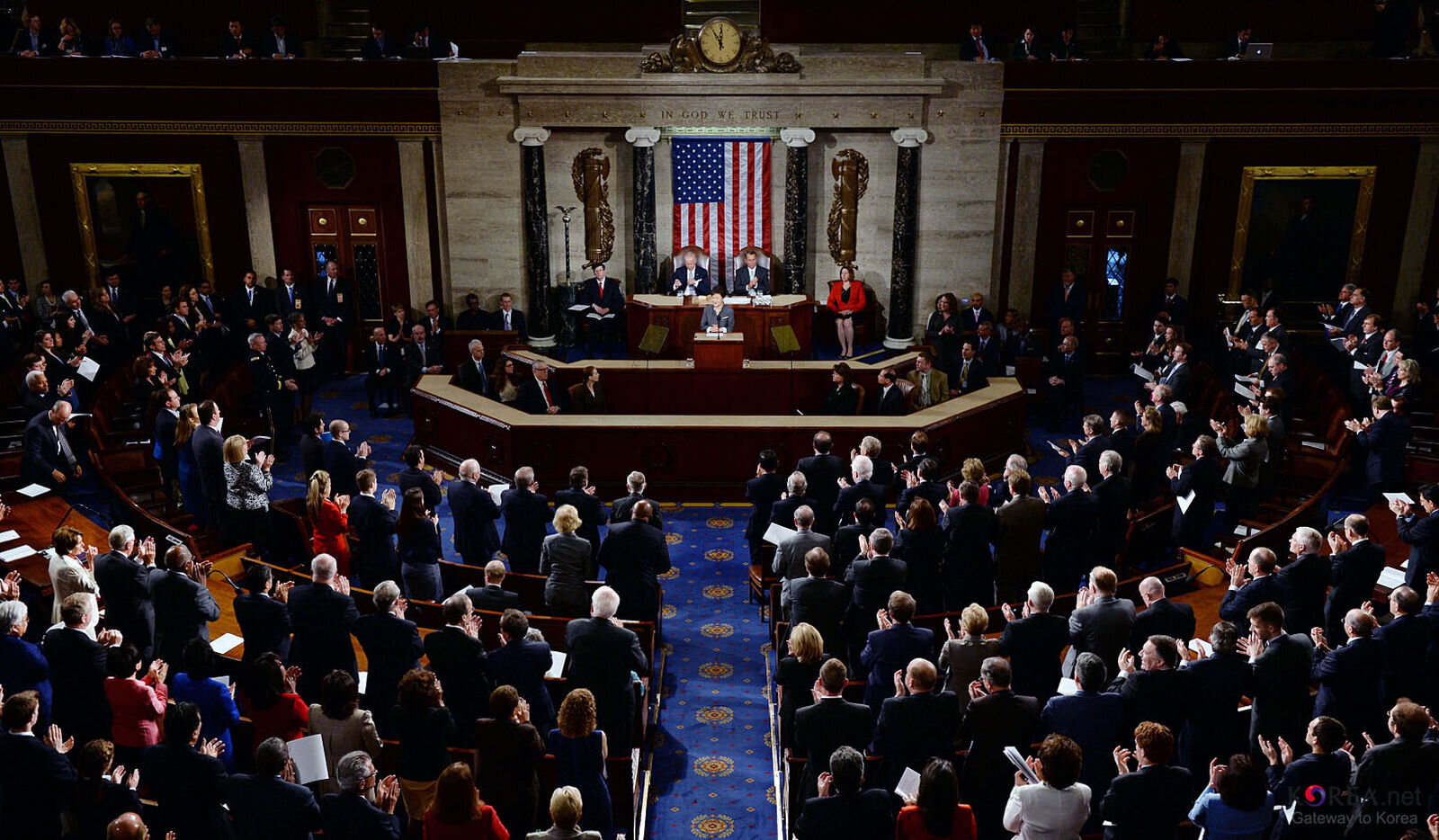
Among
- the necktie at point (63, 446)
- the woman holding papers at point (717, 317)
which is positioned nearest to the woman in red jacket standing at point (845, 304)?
the woman holding papers at point (717, 317)

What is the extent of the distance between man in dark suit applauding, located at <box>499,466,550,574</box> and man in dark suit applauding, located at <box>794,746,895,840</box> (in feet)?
14.7

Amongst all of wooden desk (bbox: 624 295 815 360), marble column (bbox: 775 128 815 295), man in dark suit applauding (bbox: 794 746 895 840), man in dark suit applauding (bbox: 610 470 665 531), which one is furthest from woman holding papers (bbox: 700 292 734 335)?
man in dark suit applauding (bbox: 794 746 895 840)

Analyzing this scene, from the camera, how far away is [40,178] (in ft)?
54.0

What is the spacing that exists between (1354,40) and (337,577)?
16944mm

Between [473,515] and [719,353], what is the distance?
15.9ft

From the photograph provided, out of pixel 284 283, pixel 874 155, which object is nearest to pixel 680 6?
pixel 874 155

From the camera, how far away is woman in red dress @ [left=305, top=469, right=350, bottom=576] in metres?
8.70

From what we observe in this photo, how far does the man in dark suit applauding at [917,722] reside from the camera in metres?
5.95

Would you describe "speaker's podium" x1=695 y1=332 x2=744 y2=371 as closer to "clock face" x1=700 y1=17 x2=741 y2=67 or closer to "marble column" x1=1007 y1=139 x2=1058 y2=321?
"clock face" x1=700 y1=17 x2=741 y2=67

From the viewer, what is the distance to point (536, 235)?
55.2ft

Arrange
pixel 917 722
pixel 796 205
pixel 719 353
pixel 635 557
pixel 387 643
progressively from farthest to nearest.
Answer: pixel 796 205 < pixel 719 353 < pixel 635 557 < pixel 387 643 < pixel 917 722

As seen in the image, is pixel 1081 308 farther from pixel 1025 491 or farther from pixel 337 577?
pixel 337 577

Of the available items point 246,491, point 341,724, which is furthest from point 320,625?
point 246,491

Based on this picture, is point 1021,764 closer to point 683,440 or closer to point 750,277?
point 683,440
